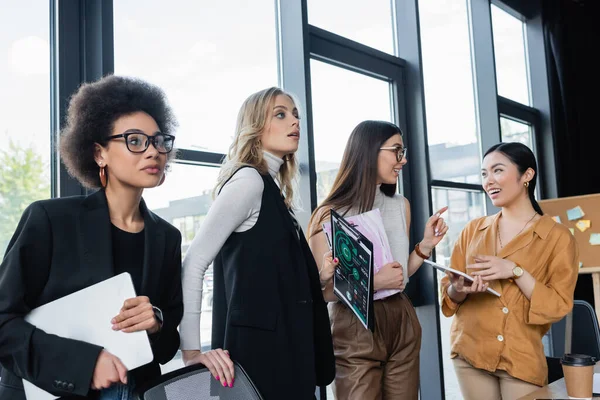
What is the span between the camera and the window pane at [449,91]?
13.0 ft

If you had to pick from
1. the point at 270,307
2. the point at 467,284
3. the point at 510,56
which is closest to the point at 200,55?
the point at 270,307

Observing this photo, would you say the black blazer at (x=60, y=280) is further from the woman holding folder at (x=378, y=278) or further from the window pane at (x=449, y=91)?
the window pane at (x=449, y=91)

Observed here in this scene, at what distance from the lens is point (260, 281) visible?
1.56m

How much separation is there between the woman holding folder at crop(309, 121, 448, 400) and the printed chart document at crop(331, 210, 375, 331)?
74mm

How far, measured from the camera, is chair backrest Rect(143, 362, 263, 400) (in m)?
1.16

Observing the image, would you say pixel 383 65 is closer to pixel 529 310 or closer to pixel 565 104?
pixel 529 310

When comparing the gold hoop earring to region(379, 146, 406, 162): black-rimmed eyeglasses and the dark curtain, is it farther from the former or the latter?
the dark curtain

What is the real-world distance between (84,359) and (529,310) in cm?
172

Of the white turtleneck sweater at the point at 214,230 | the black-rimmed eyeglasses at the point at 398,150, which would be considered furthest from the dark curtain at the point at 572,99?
the white turtleneck sweater at the point at 214,230

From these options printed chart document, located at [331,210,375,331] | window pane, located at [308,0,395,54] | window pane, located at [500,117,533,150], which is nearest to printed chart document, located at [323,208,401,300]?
printed chart document, located at [331,210,375,331]

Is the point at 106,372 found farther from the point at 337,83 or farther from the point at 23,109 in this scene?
the point at 337,83

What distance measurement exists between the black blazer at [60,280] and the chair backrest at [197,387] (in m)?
0.15

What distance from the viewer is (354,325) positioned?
6.63 feet

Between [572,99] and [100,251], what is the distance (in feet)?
17.2
